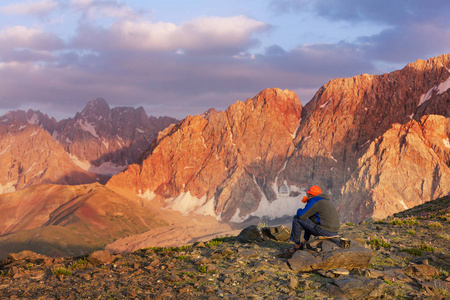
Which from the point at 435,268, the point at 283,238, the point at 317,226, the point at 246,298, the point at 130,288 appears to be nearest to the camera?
the point at 246,298

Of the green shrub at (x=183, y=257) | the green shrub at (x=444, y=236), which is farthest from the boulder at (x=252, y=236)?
the green shrub at (x=444, y=236)

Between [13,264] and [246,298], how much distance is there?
12134 mm

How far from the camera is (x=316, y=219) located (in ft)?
56.1

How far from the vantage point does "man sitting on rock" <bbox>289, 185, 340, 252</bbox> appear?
1678 cm

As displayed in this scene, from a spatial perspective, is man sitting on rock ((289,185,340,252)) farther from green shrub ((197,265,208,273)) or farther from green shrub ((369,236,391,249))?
green shrub ((197,265,208,273))

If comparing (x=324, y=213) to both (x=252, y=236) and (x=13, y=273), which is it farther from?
(x=13, y=273)

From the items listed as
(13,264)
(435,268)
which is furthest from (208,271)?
(13,264)

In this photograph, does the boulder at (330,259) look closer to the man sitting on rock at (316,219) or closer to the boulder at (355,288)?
the man sitting on rock at (316,219)

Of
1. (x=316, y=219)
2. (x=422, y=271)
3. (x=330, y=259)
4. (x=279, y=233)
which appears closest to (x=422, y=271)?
(x=422, y=271)

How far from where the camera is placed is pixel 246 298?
41.5ft

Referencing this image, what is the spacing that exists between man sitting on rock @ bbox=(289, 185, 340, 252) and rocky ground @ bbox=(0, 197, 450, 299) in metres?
1.27

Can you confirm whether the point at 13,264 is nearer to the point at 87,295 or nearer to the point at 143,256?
the point at 143,256

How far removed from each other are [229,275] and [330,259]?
148 inches

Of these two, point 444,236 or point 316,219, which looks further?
point 444,236
